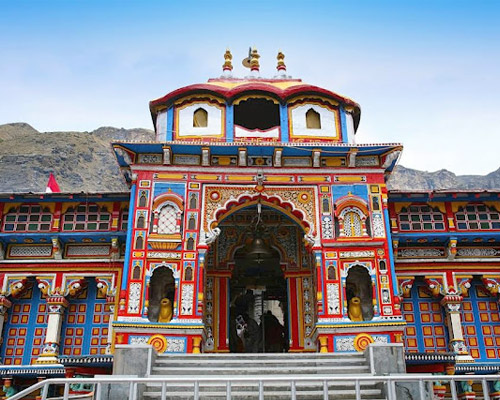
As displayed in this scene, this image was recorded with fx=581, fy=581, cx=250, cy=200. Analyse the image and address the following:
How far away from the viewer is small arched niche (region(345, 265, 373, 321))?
15.3m

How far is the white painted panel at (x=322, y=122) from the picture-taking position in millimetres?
16219

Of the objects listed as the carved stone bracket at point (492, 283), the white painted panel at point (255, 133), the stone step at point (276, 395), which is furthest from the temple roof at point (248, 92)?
the stone step at point (276, 395)

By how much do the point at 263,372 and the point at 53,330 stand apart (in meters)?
7.36

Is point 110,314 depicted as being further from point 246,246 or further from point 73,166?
point 73,166

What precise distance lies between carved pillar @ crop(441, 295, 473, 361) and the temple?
0.04 m

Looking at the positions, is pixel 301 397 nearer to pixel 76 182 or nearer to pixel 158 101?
pixel 158 101

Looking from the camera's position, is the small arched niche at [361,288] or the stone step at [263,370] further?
the small arched niche at [361,288]

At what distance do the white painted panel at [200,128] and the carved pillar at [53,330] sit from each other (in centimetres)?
579

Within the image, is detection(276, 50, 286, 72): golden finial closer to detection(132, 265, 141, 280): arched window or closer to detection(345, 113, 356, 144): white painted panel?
detection(345, 113, 356, 144): white painted panel

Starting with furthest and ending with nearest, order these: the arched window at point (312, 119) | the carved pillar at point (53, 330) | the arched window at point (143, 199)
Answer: the arched window at point (312, 119) → the carved pillar at point (53, 330) → the arched window at point (143, 199)

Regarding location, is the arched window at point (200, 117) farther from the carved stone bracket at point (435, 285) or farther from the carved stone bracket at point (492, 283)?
the carved stone bracket at point (492, 283)

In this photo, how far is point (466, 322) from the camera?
54.9 feet

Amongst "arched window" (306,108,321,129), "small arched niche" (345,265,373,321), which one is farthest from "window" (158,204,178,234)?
"small arched niche" (345,265,373,321)

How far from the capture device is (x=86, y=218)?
667 inches
